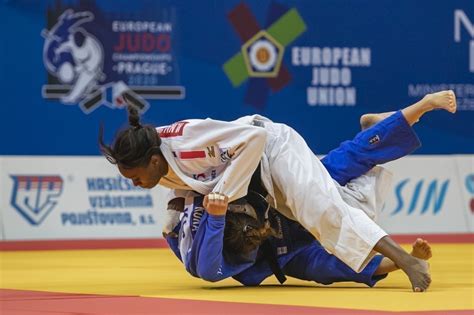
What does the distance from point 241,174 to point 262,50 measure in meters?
7.10

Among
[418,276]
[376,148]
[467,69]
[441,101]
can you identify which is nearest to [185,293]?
[418,276]

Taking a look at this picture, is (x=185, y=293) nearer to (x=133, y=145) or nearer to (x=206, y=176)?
(x=206, y=176)

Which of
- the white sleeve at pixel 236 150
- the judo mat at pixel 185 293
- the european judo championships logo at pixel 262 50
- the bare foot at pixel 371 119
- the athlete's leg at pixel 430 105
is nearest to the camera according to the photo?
the judo mat at pixel 185 293

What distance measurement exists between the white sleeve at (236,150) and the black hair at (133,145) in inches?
11.0

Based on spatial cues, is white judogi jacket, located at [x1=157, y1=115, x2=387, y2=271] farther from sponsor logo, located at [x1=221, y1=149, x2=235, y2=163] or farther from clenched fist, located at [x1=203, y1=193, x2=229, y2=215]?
clenched fist, located at [x1=203, y1=193, x2=229, y2=215]

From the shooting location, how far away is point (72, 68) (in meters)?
12.2

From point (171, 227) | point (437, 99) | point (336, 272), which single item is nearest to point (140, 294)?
point (171, 227)

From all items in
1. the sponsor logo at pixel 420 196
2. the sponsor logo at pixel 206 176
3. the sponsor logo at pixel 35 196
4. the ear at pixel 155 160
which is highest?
the ear at pixel 155 160

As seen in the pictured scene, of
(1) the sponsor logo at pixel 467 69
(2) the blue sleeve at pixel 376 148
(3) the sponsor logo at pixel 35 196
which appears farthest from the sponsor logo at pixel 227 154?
(1) the sponsor logo at pixel 467 69

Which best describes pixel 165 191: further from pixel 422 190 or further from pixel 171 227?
pixel 171 227

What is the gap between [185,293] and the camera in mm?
5926

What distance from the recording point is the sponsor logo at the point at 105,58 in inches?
478

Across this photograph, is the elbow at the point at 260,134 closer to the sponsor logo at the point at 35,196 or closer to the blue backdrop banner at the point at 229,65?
the sponsor logo at the point at 35,196

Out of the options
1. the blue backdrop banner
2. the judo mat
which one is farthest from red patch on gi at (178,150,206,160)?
the blue backdrop banner
